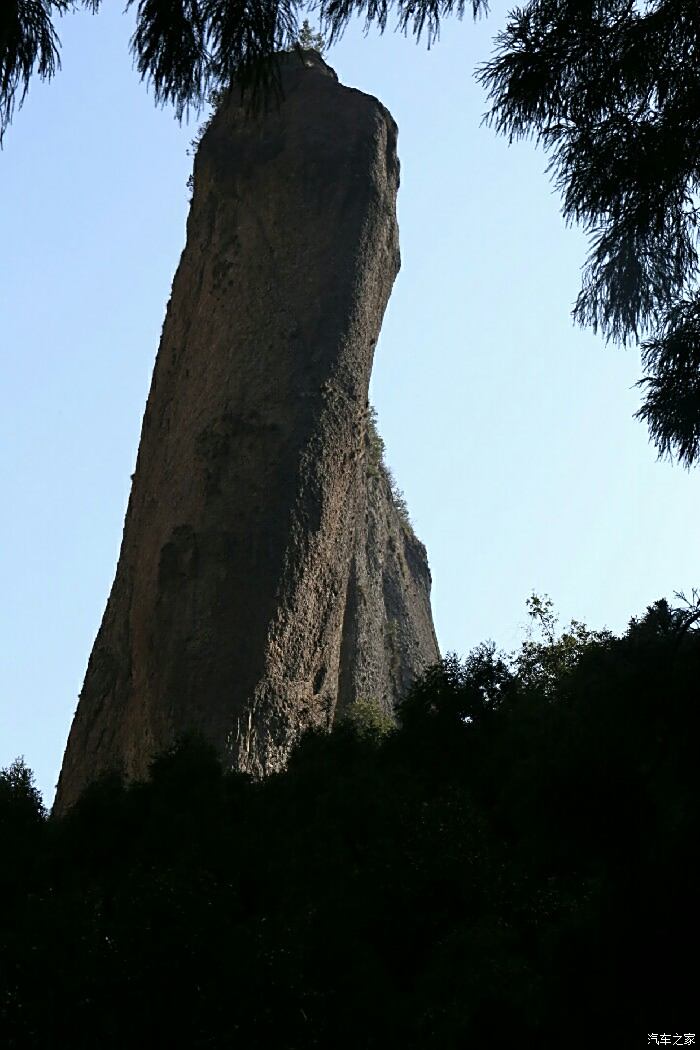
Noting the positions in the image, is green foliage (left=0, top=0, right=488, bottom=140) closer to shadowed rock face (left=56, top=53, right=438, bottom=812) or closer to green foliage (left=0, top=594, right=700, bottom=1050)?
green foliage (left=0, top=594, right=700, bottom=1050)

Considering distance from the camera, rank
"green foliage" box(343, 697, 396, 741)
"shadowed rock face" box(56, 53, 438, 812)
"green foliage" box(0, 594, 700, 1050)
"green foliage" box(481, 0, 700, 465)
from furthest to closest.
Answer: "green foliage" box(343, 697, 396, 741)
"shadowed rock face" box(56, 53, 438, 812)
"green foliage" box(481, 0, 700, 465)
"green foliage" box(0, 594, 700, 1050)

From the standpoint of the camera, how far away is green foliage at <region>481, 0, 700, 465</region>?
7672 millimetres

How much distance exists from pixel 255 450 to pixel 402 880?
19.2ft

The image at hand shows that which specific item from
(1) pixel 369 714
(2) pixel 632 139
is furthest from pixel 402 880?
(1) pixel 369 714

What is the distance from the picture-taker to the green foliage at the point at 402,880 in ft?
18.3

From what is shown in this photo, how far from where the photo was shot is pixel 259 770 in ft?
46.3

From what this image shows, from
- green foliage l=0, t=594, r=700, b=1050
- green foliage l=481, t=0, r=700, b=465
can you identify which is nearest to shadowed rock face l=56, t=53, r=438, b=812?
green foliage l=0, t=594, r=700, b=1050

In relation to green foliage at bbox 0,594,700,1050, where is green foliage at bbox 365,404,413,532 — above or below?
above

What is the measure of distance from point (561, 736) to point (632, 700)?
32 centimetres

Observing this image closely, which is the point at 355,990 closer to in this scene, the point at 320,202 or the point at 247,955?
the point at 247,955

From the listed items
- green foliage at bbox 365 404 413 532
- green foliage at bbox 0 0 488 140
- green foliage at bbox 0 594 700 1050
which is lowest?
green foliage at bbox 0 594 700 1050

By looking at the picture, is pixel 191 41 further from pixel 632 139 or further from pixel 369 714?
pixel 369 714

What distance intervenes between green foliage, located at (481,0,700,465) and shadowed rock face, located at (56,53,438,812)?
7.11 meters

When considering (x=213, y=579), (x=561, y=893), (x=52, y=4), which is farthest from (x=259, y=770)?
(x=52, y=4)
